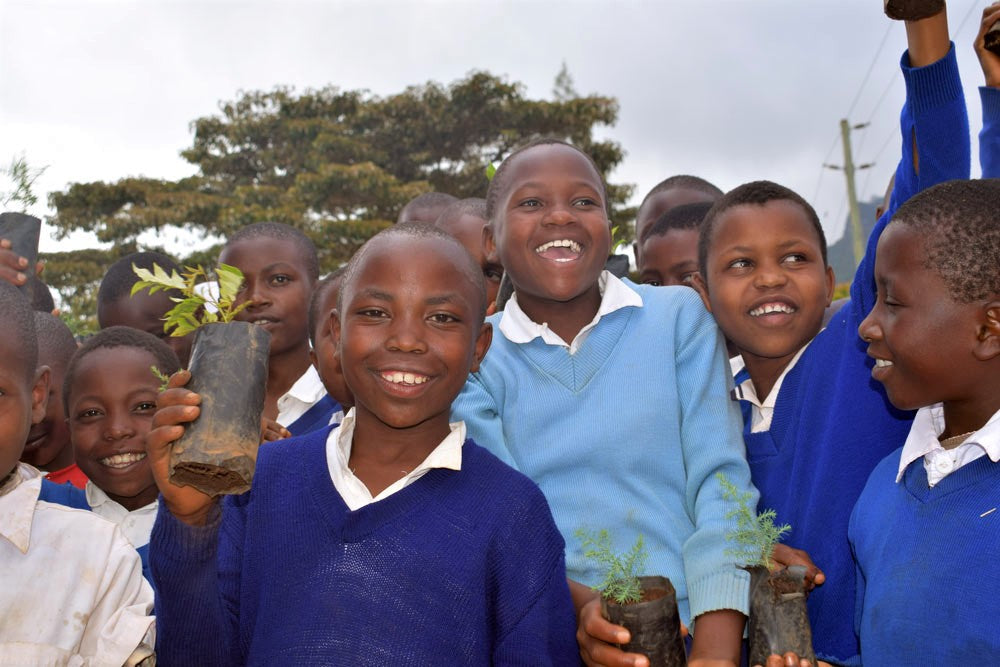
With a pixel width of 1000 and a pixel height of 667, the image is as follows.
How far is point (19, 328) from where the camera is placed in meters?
2.38

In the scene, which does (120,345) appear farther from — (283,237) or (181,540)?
(181,540)

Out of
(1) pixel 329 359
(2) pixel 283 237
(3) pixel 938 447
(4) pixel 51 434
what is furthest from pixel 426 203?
(3) pixel 938 447

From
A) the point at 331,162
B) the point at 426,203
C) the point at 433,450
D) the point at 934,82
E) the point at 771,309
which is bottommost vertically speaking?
the point at 433,450

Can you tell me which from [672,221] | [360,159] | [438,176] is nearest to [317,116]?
[360,159]

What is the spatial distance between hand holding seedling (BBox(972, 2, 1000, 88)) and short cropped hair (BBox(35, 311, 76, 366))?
3.73m

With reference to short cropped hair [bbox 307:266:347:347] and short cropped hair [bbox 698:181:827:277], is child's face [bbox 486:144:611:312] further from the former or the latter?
short cropped hair [bbox 307:266:347:347]

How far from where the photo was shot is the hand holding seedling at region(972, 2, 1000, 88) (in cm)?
257

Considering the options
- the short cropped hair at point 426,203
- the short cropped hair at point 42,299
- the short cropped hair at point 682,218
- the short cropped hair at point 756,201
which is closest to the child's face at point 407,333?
the short cropped hair at point 756,201

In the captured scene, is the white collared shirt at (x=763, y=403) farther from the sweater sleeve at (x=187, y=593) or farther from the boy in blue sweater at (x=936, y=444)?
the sweater sleeve at (x=187, y=593)

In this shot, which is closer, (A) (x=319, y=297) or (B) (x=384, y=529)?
(B) (x=384, y=529)

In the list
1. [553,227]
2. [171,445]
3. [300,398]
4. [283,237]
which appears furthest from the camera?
[283,237]

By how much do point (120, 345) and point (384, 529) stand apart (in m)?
1.72

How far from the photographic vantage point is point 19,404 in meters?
2.31

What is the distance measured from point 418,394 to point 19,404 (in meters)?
1.07
